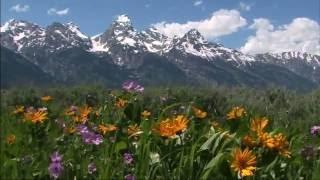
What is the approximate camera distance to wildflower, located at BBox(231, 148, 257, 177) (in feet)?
7.30

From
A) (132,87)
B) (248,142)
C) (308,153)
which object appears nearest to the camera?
(248,142)

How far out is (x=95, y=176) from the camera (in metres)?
2.42

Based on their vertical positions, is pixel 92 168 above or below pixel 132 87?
below

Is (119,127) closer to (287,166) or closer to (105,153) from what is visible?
(105,153)

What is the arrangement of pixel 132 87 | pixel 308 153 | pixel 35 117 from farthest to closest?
1. pixel 132 87
2. pixel 35 117
3. pixel 308 153

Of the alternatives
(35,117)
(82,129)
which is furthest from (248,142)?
(35,117)

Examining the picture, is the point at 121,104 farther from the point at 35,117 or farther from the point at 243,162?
the point at 243,162

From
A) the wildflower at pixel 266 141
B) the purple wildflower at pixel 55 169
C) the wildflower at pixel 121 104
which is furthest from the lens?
the wildflower at pixel 121 104

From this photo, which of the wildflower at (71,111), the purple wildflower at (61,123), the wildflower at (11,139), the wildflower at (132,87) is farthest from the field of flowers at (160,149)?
the wildflower at (71,111)

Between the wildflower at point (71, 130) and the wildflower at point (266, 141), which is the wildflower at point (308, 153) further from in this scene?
the wildflower at point (71, 130)

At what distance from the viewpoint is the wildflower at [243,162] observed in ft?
7.30

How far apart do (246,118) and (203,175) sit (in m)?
0.58

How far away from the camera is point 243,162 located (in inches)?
88.3

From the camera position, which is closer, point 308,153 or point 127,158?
point 127,158
